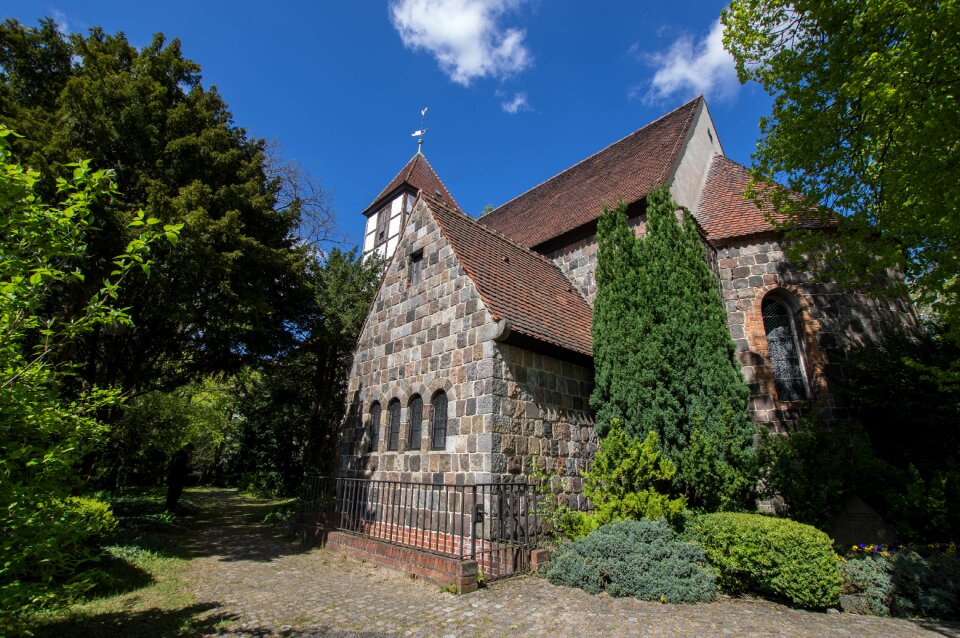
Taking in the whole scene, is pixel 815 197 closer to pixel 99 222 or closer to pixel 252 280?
pixel 252 280

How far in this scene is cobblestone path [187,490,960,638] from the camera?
494 cm

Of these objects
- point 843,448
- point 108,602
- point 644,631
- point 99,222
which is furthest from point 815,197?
point 99,222

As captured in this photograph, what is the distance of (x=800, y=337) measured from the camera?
424 inches

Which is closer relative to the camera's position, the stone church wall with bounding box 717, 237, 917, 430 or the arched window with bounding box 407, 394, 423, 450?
the arched window with bounding box 407, 394, 423, 450

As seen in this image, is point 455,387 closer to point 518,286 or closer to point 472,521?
point 472,521

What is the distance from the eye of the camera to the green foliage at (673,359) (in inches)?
307

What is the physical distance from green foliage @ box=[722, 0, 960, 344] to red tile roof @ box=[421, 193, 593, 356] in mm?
5176

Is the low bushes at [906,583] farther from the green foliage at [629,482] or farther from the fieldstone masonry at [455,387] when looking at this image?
the fieldstone masonry at [455,387]

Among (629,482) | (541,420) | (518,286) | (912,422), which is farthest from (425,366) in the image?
(912,422)

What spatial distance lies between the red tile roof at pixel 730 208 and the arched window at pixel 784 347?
1824mm

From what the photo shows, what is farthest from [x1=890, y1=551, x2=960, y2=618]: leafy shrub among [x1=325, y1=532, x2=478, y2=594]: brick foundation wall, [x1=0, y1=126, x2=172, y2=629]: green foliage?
[x1=0, y1=126, x2=172, y2=629]: green foliage

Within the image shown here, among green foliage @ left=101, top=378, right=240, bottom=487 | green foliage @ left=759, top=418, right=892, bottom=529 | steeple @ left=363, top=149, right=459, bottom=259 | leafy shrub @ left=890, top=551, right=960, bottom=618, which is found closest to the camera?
leafy shrub @ left=890, top=551, right=960, bottom=618

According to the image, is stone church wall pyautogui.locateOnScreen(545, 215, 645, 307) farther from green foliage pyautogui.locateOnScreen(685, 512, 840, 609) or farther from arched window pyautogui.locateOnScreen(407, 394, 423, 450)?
green foliage pyautogui.locateOnScreen(685, 512, 840, 609)

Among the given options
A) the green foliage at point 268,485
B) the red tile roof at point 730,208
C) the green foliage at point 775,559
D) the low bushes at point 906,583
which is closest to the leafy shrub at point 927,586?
the low bushes at point 906,583
